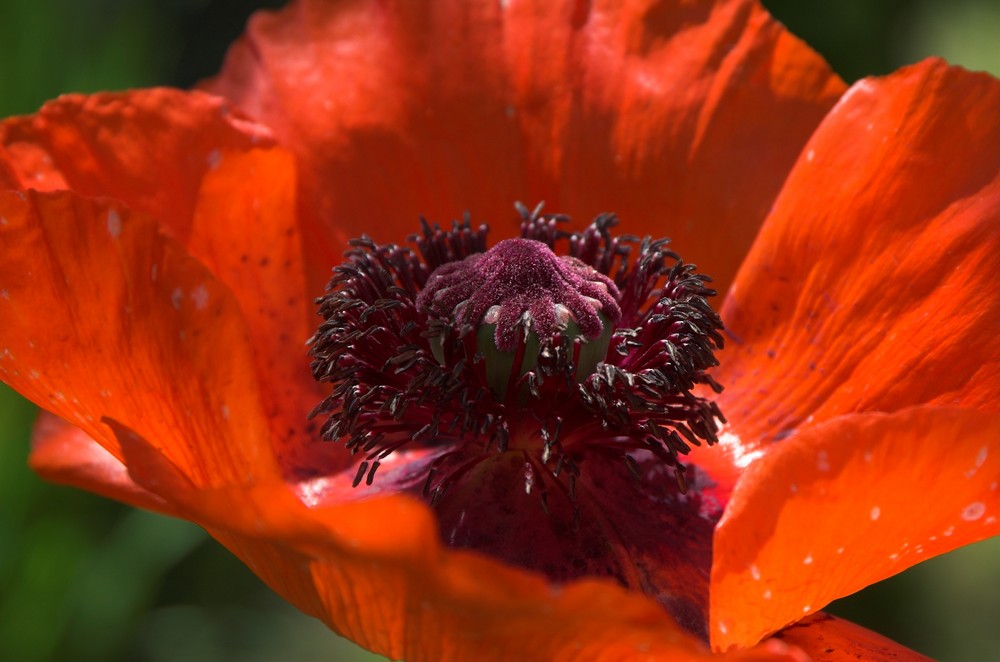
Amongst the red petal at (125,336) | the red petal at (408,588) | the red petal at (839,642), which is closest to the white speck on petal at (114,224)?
the red petal at (125,336)

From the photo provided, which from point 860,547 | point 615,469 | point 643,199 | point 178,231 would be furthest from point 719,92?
point 860,547

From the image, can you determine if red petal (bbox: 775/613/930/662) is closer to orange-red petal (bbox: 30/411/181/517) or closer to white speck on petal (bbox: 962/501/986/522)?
white speck on petal (bbox: 962/501/986/522)

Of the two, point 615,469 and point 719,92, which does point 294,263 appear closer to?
point 615,469

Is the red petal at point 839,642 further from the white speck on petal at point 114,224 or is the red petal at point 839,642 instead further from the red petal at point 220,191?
the white speck on petal at point 114,224

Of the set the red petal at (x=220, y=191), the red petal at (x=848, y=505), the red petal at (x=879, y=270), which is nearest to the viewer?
the red petal at (x=848, y=505)

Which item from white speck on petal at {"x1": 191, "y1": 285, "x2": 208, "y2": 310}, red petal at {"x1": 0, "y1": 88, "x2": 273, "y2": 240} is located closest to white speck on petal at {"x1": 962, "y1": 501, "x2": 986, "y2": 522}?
white speck on petal at {"x1": 191, "y1": 285, "x2": 208, "y2": 310}
